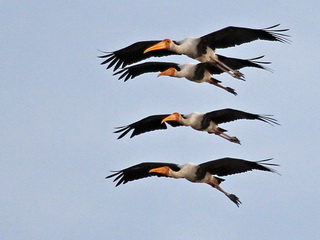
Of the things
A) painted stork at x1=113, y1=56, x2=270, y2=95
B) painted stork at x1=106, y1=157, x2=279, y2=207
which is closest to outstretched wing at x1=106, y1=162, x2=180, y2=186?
painted stork at x1=106, y1=157, x2=279, y2=207

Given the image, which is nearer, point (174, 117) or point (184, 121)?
point (184, 121)

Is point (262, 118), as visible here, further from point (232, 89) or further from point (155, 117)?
point (155, 117)

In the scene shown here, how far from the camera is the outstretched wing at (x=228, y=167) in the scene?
44250 mm

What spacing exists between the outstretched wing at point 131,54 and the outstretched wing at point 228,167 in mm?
4148

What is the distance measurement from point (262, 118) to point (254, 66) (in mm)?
2142

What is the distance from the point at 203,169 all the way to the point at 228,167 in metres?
0.78

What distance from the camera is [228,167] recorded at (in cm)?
4462

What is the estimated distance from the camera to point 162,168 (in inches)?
1812

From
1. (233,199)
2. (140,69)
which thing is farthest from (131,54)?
(233,199)

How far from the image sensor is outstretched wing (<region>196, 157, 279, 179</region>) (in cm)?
4425

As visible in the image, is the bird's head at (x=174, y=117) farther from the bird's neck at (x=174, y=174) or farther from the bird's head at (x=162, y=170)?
the bird's neck at (x=174, y=174)

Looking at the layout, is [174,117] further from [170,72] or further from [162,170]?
[162,170]

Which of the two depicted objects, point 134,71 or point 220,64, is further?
point 134,71

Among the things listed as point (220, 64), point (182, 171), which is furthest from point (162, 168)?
point (220, 64)
